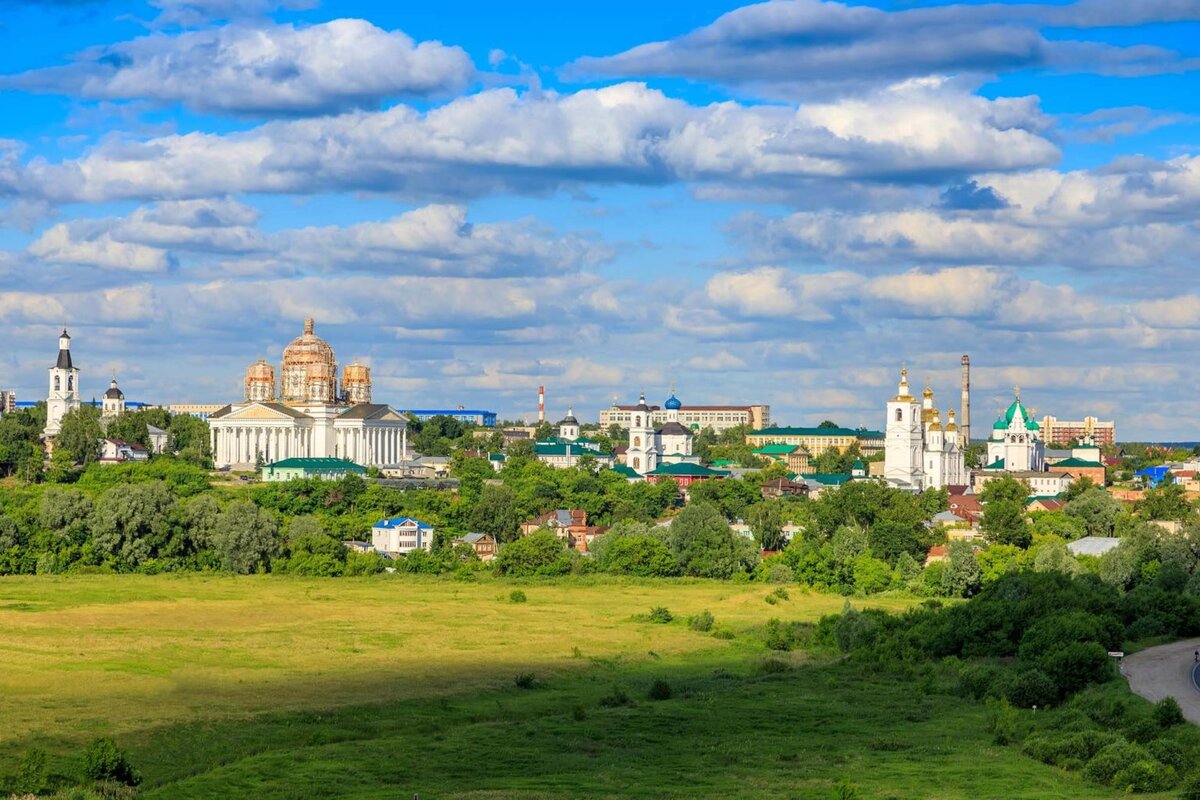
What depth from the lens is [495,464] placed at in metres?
169

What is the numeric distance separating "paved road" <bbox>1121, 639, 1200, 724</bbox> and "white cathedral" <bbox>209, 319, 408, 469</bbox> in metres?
111

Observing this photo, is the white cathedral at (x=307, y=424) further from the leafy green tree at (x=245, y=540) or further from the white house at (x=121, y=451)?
the leafy green tree at (x=245, y=540)

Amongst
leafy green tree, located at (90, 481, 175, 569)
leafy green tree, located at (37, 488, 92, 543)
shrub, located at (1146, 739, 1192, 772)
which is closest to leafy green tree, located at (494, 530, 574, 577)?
leafy green tree, located at (90, 481, 175, 569)

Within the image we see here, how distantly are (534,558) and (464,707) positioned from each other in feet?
144

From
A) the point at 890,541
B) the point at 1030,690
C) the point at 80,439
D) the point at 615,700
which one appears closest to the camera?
the point at 1030,690

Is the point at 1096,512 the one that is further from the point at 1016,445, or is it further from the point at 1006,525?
the point at 1016,445

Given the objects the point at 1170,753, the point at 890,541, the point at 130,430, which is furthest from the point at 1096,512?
the point at 130,430

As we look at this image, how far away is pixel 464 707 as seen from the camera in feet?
166

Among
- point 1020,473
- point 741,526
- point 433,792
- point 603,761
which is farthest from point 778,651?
point 1020,473

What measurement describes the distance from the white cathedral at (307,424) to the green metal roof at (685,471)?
2752 cm

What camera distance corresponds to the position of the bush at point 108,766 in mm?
38688

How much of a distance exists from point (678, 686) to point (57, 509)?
51.6 meters

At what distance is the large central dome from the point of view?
6934 inches

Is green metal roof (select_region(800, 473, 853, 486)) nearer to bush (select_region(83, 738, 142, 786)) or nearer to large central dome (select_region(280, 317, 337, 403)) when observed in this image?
large central dome (select_region(280, 317, 337, 403))
